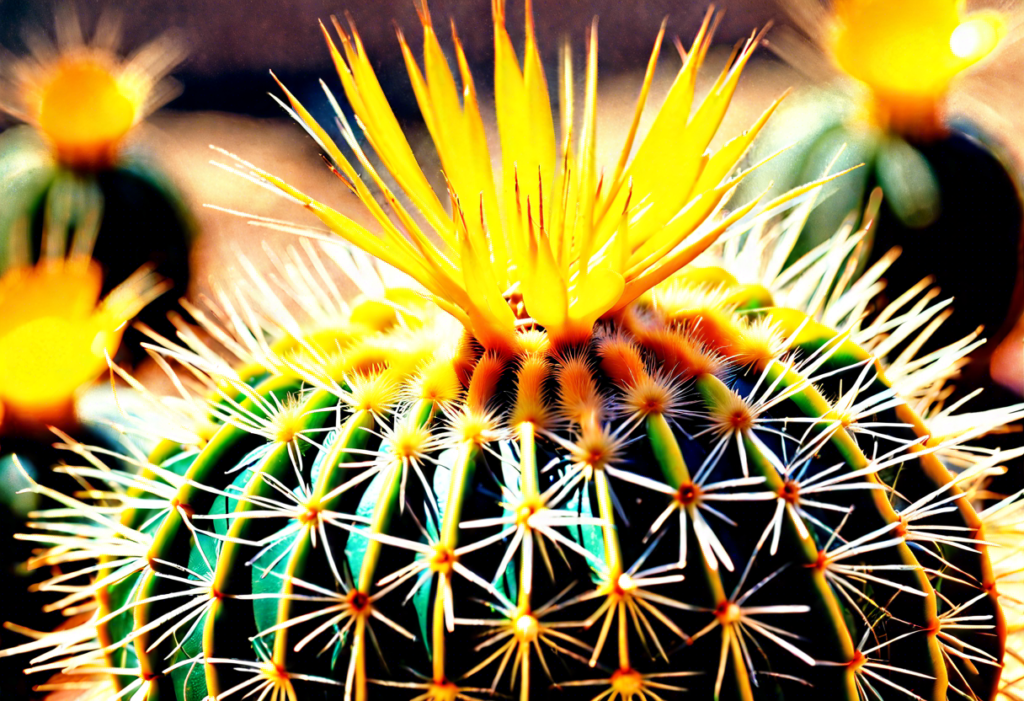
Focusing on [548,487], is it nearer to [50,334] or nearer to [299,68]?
[50,334]

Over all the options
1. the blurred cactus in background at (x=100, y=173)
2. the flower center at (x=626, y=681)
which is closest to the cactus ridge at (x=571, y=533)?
the flower center at (x=626, y=681)

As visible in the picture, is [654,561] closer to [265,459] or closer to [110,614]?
[265,459]

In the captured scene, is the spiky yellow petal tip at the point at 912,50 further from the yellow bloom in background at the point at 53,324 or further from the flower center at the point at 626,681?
the yellow bloom in background at the point at 53,324

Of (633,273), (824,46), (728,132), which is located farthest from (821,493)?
(728,132)

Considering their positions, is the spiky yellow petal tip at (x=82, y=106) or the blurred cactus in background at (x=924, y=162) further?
the spiky yellow petal tip at (x=82, y=106)

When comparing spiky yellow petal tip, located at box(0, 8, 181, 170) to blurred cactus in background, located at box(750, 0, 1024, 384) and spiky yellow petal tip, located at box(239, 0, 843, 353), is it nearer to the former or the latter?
spiky yellow petal tip, located at box(239, 0, 843, 353)

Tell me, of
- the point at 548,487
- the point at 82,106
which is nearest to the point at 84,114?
the point at 82,106
